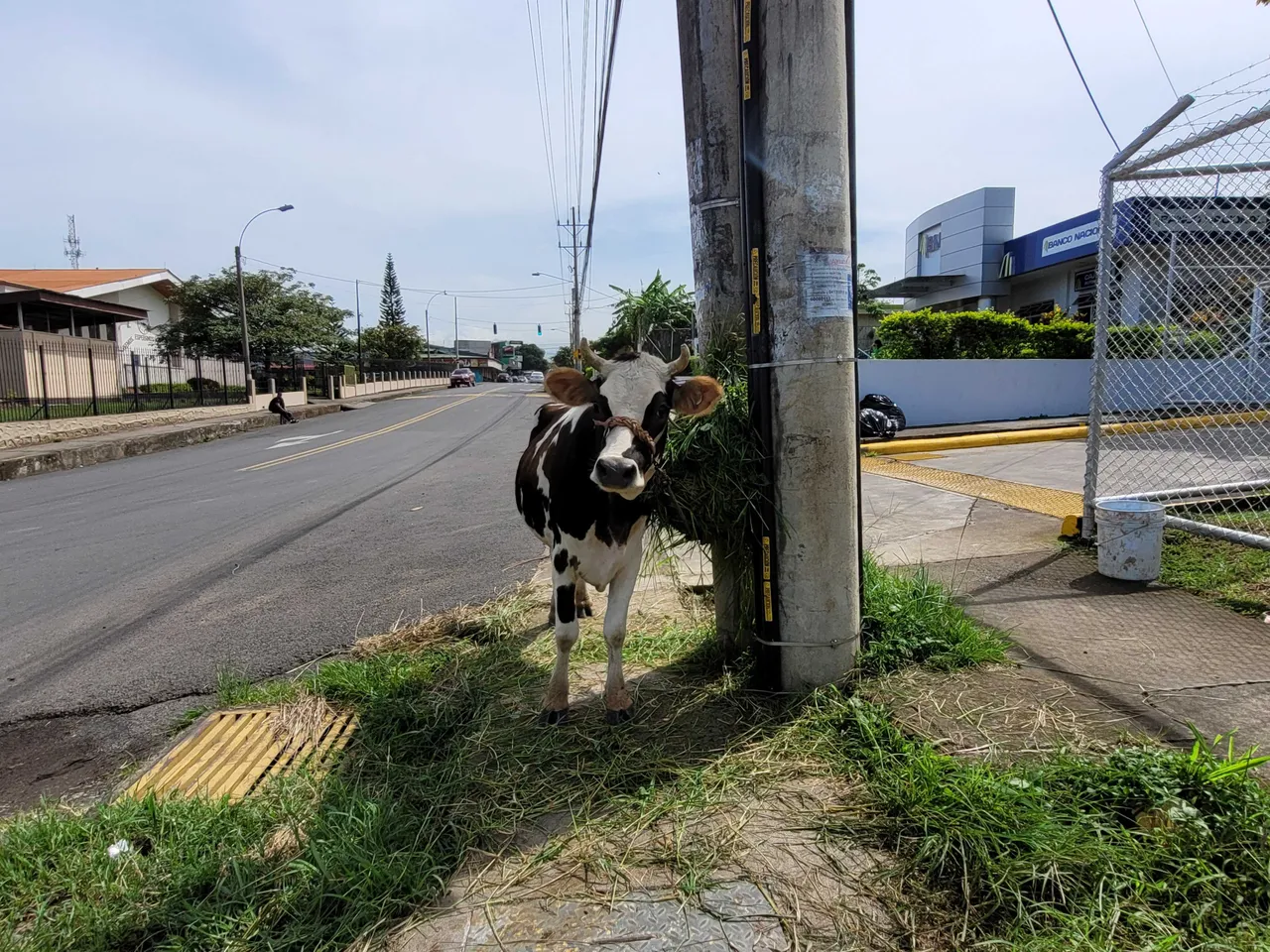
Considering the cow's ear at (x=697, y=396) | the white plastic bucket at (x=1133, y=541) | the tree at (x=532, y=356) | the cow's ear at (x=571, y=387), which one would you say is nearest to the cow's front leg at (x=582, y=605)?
the cow's ear at (x=571, y=387)

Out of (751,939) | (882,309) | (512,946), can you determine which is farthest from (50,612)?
(882,309)

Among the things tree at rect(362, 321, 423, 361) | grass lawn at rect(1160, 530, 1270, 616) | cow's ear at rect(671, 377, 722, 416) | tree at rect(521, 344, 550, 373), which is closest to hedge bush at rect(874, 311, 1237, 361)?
grass lawn at rect(1160, 530, 1270, 616)

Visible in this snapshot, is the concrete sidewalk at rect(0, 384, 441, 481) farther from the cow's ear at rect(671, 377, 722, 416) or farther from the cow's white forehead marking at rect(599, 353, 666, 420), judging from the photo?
the cow's ear at rect(671, 377, 722, 416)

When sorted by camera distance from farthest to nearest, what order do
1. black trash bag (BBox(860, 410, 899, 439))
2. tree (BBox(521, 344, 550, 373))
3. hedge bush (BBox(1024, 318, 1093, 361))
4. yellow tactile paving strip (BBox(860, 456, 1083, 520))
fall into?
tree (BBox(521, 344, 550, 373)), hedge bush (BBox(1024, 318, 1093, 361)), black trash bag (BBox(860, 410, 899, 439)), yellow tactile paving strip (BBox(860, 456, 1083, 520))

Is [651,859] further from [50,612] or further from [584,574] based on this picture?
[50,612]

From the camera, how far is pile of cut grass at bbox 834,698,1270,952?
184 centimetres

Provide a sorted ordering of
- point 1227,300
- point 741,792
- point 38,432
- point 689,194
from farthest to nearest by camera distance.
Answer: point 38,432, point 1227,300, point 689,194, point 741,792

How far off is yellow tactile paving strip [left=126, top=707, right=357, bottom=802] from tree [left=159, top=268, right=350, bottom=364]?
31.3m

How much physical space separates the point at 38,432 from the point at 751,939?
65.8 ft

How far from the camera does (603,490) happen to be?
2945mm

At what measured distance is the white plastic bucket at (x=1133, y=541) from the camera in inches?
163

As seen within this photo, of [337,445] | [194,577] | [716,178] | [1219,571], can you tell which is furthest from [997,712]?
[337,445]

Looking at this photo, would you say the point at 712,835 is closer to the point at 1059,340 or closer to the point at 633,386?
the point at 633,386

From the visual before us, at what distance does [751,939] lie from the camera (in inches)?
76.5
